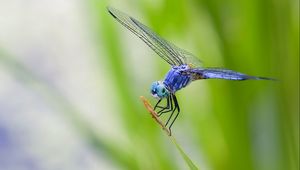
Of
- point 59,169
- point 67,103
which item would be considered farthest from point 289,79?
point 59,169

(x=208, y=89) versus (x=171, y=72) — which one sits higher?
(x=208, y=89)

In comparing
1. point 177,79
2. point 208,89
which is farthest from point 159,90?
point 208,89

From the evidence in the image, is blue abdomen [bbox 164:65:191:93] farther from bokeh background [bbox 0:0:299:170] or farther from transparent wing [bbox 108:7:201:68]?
bokeh background [bbox 0:0:299:170]

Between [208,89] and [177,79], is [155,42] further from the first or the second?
[208,89]

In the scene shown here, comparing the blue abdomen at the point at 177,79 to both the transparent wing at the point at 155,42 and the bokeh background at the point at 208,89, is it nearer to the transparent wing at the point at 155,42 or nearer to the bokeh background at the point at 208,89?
the transparent wing at the point at 155,42

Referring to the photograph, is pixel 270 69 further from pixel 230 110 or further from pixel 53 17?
pixel 53 17

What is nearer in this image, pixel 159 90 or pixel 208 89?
pixel 159 90

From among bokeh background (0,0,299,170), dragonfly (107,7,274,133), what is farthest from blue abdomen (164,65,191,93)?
bokeh background (0,0,299,170)
